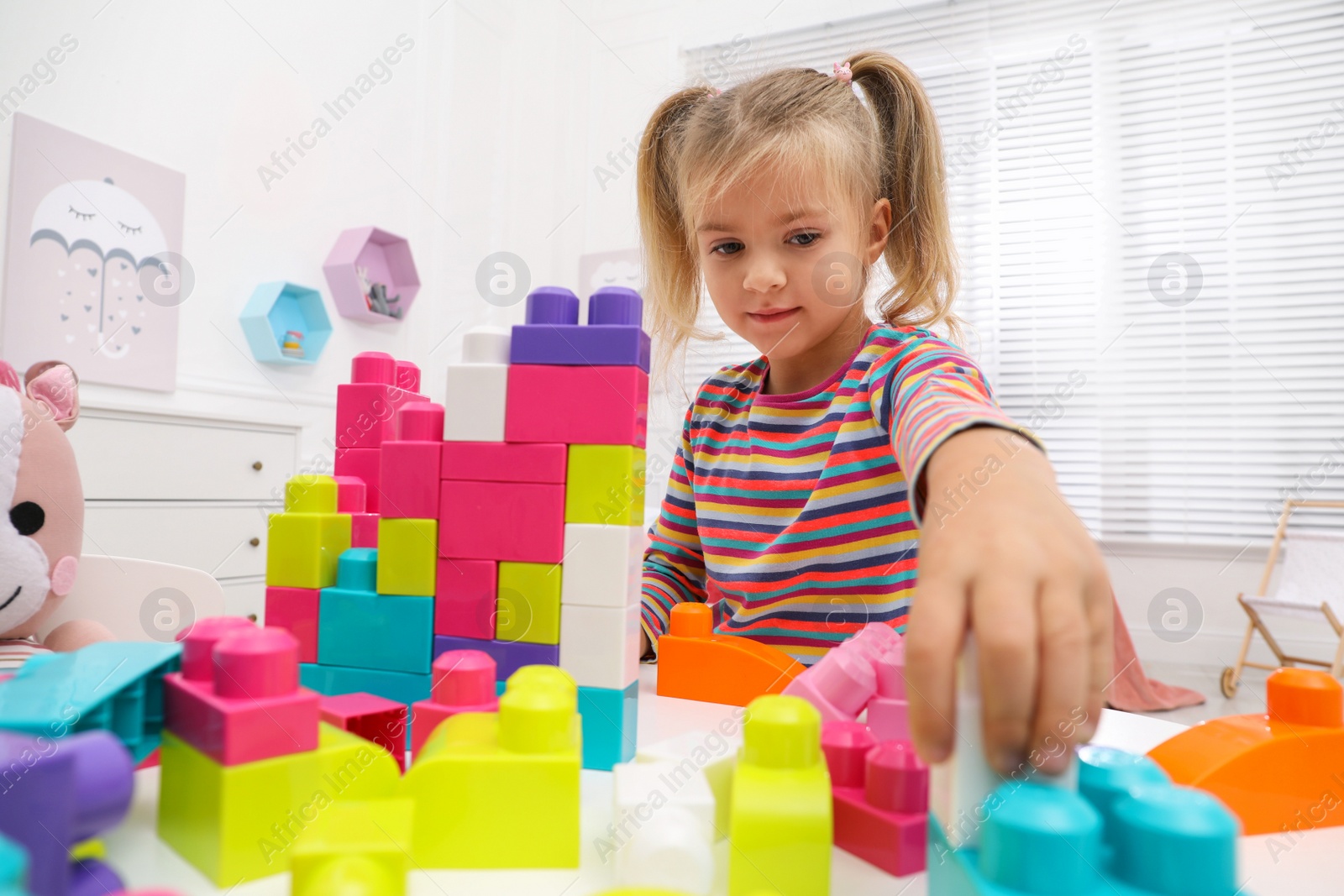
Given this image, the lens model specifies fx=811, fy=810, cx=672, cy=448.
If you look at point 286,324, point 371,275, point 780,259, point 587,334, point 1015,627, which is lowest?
point 1015,627

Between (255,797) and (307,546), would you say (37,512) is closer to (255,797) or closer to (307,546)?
(307,546)

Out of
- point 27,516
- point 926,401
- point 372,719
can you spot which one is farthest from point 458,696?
point 27,516

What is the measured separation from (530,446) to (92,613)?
1.97 ft

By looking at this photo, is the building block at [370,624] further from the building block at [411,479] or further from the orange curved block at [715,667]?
the orange curved block at [715,667]

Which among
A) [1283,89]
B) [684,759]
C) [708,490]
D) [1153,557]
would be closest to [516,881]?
[684,759]

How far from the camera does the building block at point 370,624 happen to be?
0.42 metres

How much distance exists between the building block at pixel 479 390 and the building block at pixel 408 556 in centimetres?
5

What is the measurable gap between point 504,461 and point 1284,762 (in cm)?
37

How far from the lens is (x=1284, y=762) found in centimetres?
34

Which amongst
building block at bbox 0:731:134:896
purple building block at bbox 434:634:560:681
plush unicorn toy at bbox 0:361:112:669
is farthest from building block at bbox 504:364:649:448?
plush unicorn toy at bbox 0:361:112:669

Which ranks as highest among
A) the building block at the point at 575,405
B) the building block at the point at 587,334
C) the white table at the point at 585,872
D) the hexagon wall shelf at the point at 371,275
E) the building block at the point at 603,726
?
the hexagon wall shelf at the point at 371,275

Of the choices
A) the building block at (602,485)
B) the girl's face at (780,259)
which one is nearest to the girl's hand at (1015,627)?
the building block at (602,485)

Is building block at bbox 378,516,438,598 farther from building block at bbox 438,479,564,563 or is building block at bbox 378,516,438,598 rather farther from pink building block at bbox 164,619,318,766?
pink building block at bbox 164,619,318,766

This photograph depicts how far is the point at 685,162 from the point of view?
88cm
